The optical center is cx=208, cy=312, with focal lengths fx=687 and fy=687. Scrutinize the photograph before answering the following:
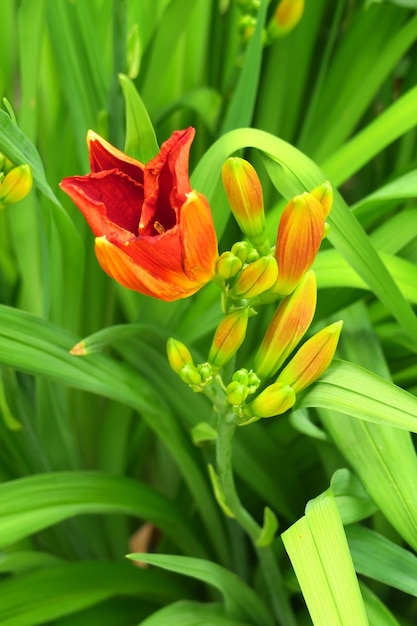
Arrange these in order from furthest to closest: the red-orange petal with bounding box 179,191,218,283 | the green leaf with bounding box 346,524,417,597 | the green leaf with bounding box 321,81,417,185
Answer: the green leaf with bounding box 321,81,417,185 → the green leaf with bounding box 346,524,417,597 → the red-orange petal with bounding box 179,191,218,283

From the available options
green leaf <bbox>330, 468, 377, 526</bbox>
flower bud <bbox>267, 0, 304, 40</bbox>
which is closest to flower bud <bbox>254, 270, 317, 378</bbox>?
green leaf <bbox>330, 468, 377, 526</bbox>

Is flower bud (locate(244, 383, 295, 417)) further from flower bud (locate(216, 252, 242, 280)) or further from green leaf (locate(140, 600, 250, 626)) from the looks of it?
green leaf (locate(140, 600, 250, 626))

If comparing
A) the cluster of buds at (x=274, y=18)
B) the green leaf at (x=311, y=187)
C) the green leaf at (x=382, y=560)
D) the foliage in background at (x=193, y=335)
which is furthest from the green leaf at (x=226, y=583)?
the cluster of buds at (x=274, y=18)

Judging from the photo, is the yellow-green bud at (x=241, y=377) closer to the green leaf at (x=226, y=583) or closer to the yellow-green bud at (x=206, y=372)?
the yellow-green bud at (x=206, y=372)

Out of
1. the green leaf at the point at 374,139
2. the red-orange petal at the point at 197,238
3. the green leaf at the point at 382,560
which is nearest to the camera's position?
the red-orange petal at the point at 197,238

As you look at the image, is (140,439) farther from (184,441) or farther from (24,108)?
(24,108)

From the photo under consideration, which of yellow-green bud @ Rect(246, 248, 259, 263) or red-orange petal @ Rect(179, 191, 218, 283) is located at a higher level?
yellow-green bud @ Rect(246, 248, 259, 263)
